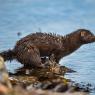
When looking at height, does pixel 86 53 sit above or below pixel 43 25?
below

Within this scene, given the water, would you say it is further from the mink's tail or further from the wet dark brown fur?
the mink's tail

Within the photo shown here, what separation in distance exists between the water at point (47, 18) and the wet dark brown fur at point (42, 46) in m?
0.58

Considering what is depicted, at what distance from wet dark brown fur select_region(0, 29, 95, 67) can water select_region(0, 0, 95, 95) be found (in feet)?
1.89

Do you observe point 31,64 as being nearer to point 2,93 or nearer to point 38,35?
point 38,35

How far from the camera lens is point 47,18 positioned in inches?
811

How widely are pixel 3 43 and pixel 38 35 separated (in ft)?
12.1

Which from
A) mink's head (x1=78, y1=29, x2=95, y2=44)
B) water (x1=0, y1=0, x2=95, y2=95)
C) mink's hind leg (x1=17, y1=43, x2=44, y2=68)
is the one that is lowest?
mink's hind leg (x1=17, y1=43, x2=44, y2=68)

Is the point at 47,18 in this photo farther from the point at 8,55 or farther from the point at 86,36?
the point at 8,55

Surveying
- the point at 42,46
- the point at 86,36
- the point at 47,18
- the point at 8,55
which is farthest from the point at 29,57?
the point at 47,18

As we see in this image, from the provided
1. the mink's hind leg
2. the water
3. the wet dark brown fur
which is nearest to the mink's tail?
the wet dark brown fur

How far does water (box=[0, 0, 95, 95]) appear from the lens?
49.5 ft

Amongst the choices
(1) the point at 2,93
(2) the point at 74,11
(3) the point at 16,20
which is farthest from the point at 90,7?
(1) the point at 2,93

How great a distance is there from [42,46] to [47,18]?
9.29m

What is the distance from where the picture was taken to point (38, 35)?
37.9ft
